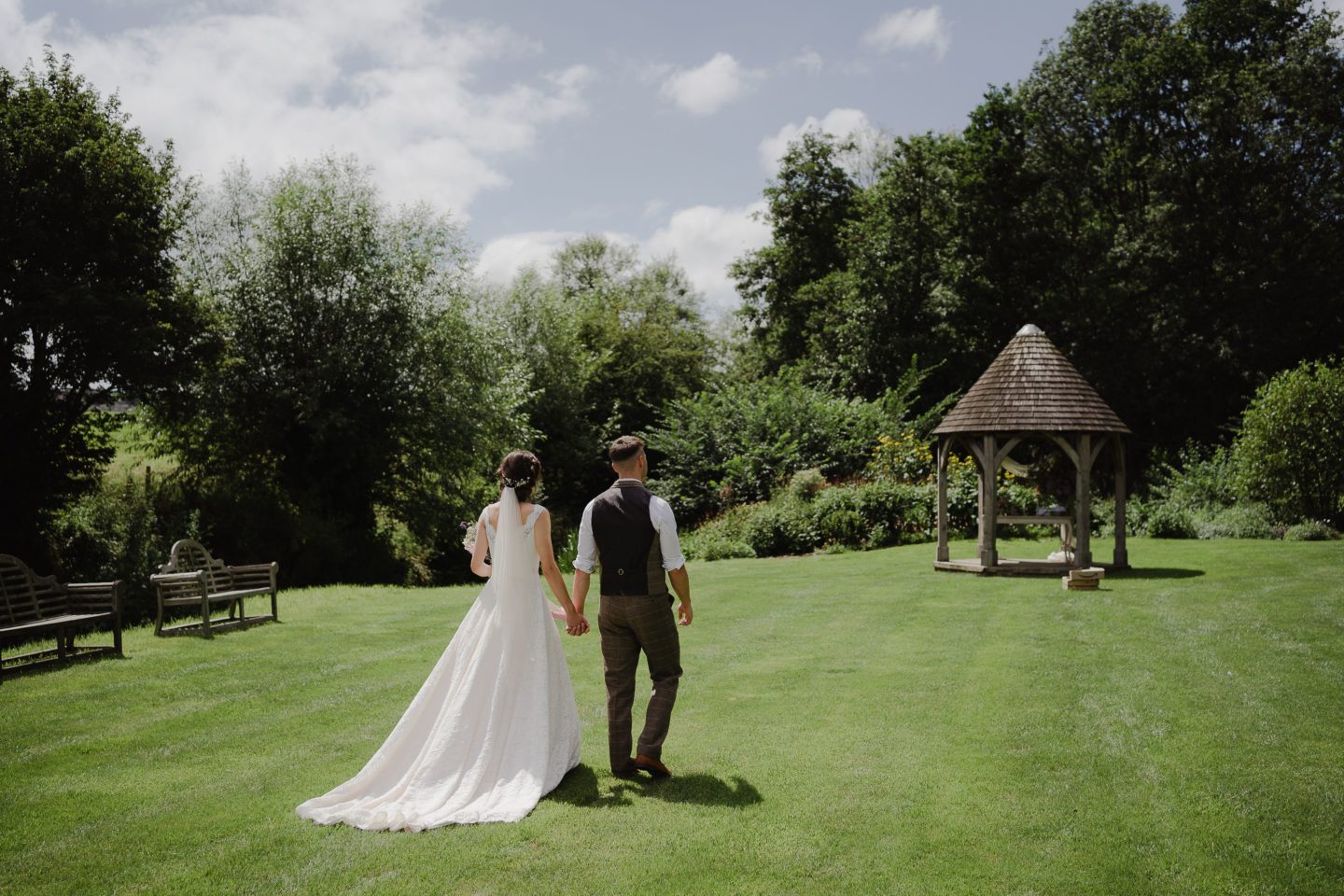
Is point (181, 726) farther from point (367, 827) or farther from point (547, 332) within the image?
point (547, 332)

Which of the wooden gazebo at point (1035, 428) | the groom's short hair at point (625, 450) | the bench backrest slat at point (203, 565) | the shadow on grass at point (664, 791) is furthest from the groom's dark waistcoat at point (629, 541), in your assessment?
the wooden gazebo at point (1035, 428)

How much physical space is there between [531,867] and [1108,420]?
43.0ft

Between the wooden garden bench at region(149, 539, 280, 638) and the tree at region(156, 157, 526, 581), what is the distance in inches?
327

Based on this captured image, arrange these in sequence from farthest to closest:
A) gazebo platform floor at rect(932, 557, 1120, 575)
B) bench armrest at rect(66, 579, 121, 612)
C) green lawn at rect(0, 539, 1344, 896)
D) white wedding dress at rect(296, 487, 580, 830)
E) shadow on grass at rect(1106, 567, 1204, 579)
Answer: gazebo platform floor at rect(932, 557, 1120, 575), shadow on grass at rect(1106, 567, 1204, 579), bench armrest at rect(66, 579, 121, 612), white wedding dress at rect(296, 487, 580, 830), green lawn at rect(0, 539, 1344, 896)

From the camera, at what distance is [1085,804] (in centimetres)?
571

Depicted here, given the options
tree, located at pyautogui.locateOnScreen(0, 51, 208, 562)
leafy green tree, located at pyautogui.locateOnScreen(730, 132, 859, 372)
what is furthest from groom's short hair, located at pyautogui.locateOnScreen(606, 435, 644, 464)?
leafy green tree, located at pyautogui.locateOnScreen(730, 132, 859, 372)

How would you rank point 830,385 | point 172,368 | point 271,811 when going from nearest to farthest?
point 271,811 → point 172,368 → point 830,385

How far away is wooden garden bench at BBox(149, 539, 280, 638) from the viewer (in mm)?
12594

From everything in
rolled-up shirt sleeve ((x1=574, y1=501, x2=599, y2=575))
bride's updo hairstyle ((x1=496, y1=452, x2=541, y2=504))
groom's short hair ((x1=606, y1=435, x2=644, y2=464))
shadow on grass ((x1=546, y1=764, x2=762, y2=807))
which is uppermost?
groom's short hair ((x1=606, y1=435, x2=644, y2=464))

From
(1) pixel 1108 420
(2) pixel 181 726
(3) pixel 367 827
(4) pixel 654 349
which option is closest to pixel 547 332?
(4) pixel 654 349

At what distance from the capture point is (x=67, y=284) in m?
17.1

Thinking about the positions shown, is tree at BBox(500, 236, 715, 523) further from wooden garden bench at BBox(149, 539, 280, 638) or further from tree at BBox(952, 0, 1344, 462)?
wooden garden bench at BBox(149, 539, 280, 638)

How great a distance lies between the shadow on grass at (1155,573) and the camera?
14.9 meters

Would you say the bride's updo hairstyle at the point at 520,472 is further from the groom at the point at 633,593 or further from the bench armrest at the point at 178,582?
the bench armrest at the point at 178,582
